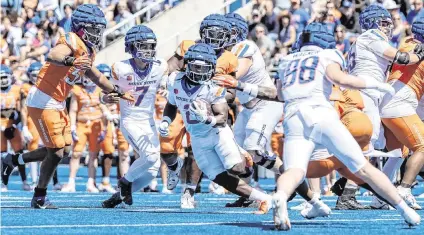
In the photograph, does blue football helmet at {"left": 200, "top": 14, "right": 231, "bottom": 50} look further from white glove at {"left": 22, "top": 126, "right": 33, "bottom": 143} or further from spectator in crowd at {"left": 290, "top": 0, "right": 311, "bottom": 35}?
spectator in crowd at {"left": 290, "top": 0, "right": 311, "bottom": 35}

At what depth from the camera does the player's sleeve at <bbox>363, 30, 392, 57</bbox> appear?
11.3 metres

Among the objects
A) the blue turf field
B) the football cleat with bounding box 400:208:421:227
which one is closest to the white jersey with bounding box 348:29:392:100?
the blue turf field

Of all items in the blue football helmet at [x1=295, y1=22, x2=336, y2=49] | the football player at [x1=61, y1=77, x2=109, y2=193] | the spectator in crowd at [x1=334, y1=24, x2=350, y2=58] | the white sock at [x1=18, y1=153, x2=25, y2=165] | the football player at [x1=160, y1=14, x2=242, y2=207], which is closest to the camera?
the blue football helmet at [x1=295, y1=22, x2=336, y2=49]

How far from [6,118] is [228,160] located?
21.7 feet

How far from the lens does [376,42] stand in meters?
11.3

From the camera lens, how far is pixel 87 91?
15891 millimetres

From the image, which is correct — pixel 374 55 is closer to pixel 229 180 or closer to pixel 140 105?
pixel 229 180

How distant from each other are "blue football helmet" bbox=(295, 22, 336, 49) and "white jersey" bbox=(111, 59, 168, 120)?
240 cm

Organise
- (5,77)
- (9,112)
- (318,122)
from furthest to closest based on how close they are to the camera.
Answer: (9,112) < (5,77) < (318,122)

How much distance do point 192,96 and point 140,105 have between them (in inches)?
53.8

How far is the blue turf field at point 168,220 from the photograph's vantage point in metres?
8.98

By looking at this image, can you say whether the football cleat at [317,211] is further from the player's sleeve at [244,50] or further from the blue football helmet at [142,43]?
the blue football helmet at [142,43]

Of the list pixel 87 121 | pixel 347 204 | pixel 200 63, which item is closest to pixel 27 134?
pixel 87 121

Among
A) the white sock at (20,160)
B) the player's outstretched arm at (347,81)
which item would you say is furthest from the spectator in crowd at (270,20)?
the player's outstretched arm at (347,81)
